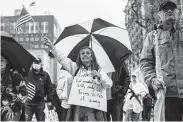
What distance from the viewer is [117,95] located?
8273mm

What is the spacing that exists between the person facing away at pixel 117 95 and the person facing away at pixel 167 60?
309 cm

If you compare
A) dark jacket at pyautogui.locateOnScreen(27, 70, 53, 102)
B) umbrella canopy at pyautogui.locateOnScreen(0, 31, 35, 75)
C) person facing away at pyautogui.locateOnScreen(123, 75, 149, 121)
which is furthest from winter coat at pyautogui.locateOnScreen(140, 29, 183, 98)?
person facing away at pyautogui.locateOnScreen(123, 75, 149, 121)

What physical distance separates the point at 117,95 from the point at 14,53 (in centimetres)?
276

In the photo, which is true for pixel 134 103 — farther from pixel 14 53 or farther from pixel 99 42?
pixel 14 53

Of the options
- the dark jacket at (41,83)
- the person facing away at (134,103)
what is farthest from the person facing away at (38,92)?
the person facing away at (134,103)

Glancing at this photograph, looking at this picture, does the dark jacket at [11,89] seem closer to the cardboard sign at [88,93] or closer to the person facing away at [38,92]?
the cardboard sign at [88,93]

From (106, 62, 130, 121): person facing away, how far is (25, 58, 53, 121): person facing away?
1.54m

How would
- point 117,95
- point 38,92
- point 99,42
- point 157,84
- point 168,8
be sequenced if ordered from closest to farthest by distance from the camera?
point 157,84 < point 168,8 < point 99,42 < point 117,95 < point 38,92

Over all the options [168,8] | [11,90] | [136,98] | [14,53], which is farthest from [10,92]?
[136,98]

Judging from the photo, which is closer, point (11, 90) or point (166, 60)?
point (166, 60)

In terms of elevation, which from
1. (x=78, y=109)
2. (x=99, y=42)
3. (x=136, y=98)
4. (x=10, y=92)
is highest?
(x=99, y=42)

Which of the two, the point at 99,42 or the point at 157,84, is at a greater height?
the point at 99,42

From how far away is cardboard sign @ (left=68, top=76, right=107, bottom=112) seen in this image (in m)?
6.43

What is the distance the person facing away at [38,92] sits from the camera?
337 inches
